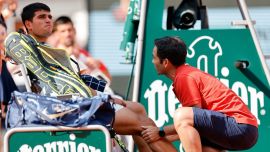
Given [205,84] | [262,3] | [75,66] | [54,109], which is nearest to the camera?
[54,109]

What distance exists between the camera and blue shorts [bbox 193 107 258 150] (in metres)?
6.14

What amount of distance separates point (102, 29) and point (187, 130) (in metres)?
5.57

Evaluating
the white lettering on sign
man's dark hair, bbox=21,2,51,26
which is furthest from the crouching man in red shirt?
man's dark hair, bbox=21,2,51,26

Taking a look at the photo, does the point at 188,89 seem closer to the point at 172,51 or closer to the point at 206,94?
the point at 206,94

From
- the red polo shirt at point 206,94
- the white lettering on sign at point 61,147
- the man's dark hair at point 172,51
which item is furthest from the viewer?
the man's dark hair at point 172,51

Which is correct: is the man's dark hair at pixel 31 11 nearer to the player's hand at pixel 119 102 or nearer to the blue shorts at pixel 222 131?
the player's hand at pixel 119 102

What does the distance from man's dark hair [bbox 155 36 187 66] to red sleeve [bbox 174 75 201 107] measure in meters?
0.17

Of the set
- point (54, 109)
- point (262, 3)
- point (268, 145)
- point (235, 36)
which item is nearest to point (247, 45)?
point (235, 36)

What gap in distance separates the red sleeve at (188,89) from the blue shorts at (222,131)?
0.30 ft

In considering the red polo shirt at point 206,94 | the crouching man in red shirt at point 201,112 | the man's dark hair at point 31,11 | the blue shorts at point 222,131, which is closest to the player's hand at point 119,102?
the crouching man in red shirt at point 201,112

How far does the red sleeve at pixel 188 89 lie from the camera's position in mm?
6207

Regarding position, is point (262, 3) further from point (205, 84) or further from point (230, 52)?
point (205, 84)

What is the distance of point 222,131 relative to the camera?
6.20 metres

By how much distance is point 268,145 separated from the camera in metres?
7.09
